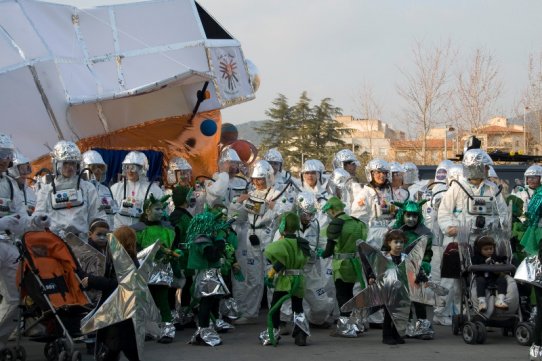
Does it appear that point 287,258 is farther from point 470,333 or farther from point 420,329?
point 470,333

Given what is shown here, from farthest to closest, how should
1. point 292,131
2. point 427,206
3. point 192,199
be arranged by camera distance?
point 292,131, point 427,206, point 192,199

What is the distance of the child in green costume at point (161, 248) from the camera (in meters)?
11.0

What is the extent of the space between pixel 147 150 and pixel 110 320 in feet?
28.6

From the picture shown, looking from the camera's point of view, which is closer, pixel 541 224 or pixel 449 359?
pixel 449 359

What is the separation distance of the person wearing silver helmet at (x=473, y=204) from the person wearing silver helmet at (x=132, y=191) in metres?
3.65

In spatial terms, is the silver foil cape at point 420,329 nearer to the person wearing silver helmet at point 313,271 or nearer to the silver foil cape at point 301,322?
the person wearing silver helmet at point 313,271

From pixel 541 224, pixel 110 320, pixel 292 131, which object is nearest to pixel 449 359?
pixel 541 224

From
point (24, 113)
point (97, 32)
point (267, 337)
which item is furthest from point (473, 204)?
point (97, 32)

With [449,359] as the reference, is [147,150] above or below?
above

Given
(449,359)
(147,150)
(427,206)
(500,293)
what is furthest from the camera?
(147,150)

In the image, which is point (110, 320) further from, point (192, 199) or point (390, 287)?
point (192, 199)

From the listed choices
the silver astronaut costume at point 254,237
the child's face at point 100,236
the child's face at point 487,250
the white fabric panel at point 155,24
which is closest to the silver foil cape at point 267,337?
the child's face at point 100,236

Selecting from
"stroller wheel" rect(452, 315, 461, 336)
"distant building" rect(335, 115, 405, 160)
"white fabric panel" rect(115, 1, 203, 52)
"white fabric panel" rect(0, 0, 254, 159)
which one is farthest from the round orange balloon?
"distant building" rect(335, 115, 405, 160)

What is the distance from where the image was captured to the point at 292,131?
44969 mm
